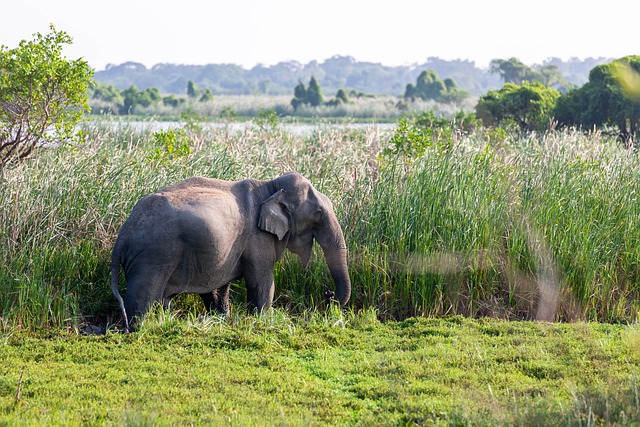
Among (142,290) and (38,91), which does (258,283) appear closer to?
(142,290)

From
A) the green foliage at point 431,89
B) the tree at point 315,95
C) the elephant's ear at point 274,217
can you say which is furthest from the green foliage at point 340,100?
the elephant's ear at point 274,217

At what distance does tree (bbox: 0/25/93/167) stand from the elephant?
94.4 inches

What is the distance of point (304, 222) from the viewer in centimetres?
739

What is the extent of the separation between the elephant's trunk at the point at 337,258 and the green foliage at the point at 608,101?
11464 mm

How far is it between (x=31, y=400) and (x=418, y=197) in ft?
14.5

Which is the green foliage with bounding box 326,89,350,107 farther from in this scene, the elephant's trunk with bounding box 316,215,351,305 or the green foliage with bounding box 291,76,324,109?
the elephant's trunk with bounding box 316,215,351,305

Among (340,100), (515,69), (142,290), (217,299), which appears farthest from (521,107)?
(515,69)

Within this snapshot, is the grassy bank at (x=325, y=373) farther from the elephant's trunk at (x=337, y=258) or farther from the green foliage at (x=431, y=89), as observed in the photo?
the green foliage at (x=431, y=89)

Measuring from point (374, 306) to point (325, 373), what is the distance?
2.15 metres

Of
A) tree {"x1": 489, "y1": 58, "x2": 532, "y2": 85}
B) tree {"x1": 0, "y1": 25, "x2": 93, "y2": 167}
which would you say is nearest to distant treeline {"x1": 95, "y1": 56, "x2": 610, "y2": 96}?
tree {"x1": 489, "y1": 58, "x2": 532, "y2": 85}

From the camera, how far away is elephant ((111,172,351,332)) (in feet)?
21.8

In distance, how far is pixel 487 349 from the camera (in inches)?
252

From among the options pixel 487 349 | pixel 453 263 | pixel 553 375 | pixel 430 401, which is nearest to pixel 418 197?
pixel 453 263

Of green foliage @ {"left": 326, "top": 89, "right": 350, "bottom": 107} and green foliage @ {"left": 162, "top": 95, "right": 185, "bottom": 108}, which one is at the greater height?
green foliage @ {"left": 326, "top": 89, "right": 350, "bottom": 107}
